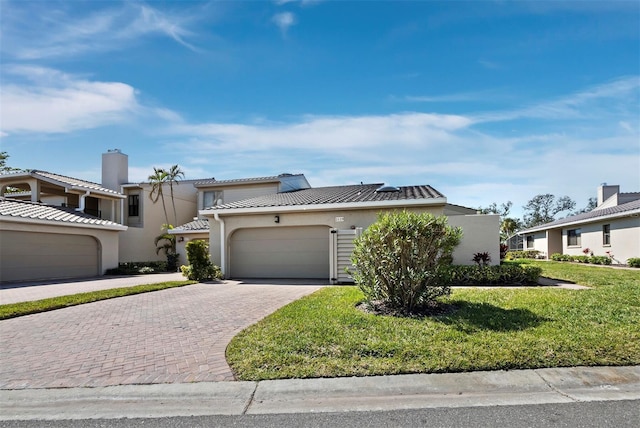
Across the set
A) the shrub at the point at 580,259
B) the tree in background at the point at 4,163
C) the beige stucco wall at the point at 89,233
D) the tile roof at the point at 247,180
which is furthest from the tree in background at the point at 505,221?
the tree in background at the point at 4,163

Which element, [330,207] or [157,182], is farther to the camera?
[157,182]

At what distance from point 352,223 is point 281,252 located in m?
3.37

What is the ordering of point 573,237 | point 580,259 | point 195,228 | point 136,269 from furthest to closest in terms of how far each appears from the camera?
point 573,237 → point 580,259 → point 195,228 → point 136,269

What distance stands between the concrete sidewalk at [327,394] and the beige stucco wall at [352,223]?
8.76 meters

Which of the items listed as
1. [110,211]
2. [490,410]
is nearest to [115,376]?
[490,410]

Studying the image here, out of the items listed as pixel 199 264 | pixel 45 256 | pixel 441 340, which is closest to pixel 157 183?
pixel 45 256

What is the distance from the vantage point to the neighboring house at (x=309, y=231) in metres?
13.0

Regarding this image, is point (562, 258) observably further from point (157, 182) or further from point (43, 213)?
point (43, 213)

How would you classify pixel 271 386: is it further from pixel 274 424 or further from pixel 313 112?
pixel 313 112

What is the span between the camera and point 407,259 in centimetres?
680

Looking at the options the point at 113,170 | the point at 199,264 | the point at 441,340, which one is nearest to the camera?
the point at 441,340

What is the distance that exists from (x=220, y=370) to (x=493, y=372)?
10.6 feet

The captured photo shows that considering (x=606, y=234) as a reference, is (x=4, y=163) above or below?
above

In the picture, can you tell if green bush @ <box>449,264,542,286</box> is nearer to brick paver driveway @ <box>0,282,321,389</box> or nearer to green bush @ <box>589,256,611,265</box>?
brick paver driveway @ <box>0,282,321,389</box>
